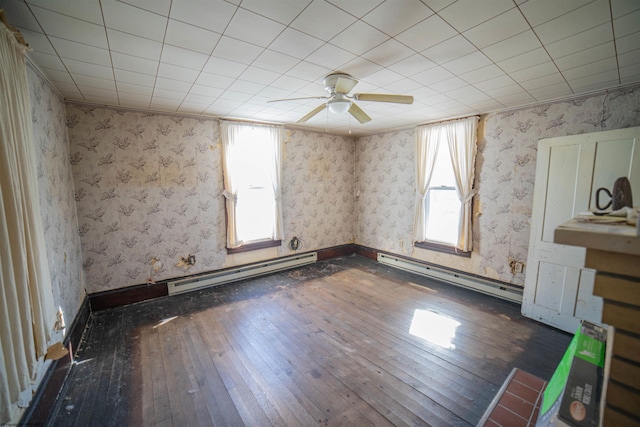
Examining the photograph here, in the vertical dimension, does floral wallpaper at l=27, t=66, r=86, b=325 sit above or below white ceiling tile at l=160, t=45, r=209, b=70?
below

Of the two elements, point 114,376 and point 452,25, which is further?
point 114,376

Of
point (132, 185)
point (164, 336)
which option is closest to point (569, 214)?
point (164, 336)

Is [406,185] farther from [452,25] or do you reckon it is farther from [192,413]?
[192,413]

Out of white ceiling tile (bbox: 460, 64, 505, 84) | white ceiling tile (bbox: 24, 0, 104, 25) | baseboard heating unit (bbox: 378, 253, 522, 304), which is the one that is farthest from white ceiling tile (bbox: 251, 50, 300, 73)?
baseboard heating unit (bbox: 378, 253, 522, 304)

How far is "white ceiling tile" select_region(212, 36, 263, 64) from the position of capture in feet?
6.04

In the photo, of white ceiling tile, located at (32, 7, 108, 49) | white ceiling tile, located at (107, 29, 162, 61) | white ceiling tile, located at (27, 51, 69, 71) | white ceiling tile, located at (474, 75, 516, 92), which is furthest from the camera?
white ceiling tile, located at (474, 75, 516, 92)

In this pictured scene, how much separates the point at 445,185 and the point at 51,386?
16.7 ft

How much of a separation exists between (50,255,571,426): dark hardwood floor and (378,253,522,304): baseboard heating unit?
14 cm

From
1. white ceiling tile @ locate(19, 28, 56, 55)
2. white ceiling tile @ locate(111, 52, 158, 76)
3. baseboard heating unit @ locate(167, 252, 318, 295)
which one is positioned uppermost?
white ceiling tile @ locate(111, 52, 158, 76)

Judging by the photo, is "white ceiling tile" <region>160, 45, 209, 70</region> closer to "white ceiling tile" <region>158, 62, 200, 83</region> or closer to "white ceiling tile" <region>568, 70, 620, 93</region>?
"white ceiling tile" <region>158, 62, 200, 83</region>

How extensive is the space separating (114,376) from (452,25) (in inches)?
149

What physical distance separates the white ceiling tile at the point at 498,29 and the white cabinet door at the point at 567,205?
183cm

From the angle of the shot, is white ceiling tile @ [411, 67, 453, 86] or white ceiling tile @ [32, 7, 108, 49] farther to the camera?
white ceiling tile @ [411, 67, 453, 86]

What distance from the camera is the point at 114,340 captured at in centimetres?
269
